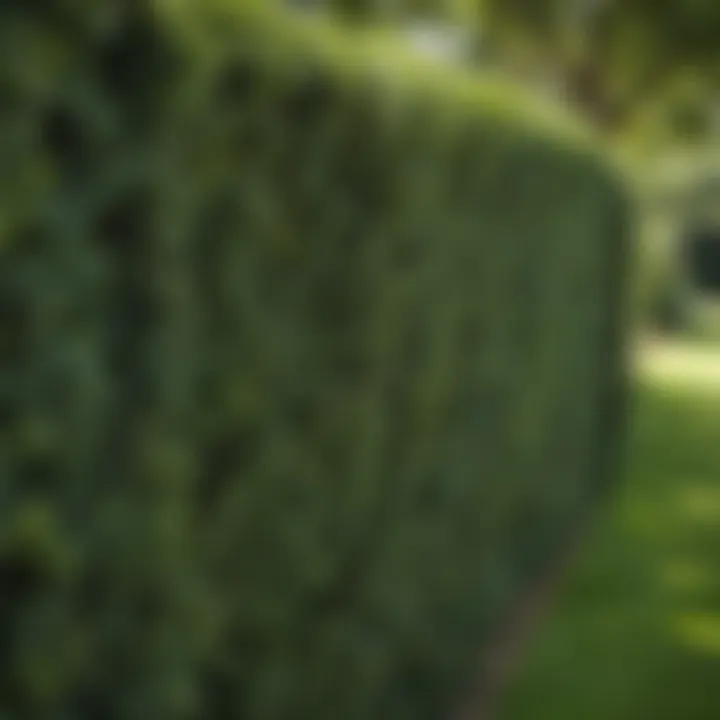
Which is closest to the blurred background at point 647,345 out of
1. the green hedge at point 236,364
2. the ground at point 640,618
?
the ground at point 640,618

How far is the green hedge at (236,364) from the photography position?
2.69m

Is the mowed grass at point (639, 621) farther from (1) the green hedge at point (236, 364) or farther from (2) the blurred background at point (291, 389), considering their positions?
(1) the green hedge at point (236, 364)

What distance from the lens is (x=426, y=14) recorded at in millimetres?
9789

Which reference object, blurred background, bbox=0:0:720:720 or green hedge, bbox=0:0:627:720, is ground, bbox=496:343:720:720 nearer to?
blurred background, bbox=0:0:720:720

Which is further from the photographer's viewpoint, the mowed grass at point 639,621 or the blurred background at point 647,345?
the blurred background at point 647,345

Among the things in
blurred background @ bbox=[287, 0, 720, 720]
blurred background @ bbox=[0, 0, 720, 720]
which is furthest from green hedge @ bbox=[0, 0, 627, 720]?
blurred background @ bbox=[287, 0, 720, 720]

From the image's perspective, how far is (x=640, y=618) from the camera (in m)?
8.75

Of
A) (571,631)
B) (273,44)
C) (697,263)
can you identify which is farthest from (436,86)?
(697,263)

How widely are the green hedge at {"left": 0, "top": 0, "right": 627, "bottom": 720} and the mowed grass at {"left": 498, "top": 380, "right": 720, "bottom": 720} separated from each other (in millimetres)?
638

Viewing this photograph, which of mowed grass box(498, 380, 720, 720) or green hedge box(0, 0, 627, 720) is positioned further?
mowed grass box(498, 380, 720, 720)

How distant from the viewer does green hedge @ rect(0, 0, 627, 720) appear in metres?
2.69

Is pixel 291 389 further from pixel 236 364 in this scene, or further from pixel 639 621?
pixel 639 621

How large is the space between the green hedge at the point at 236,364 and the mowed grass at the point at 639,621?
64 cm

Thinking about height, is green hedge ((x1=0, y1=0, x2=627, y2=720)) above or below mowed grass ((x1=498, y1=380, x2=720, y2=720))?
above
